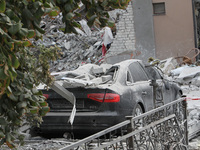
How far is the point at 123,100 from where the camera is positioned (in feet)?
23.9

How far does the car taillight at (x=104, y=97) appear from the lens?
23.3 ft

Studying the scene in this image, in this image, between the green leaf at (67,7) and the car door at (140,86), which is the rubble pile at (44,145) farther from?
the green leaf at (67,7)

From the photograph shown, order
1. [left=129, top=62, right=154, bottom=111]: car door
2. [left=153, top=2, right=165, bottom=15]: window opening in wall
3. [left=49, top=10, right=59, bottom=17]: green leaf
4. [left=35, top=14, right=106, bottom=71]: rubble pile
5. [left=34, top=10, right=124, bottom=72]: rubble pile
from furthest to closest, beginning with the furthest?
[left=153, top=2, right=165, bottom=15]: window opening in wall → [left=35, top=14, right=106, bottom=71]: rubble pile → [left=34, top=10, right=124, bottom=72]: rubble pile → [left=129, top=62, right=154, bottom=111]: car door → [left=49, top=10, right=59, bottom=17]: green leaf

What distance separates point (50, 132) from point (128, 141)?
3.08 meters

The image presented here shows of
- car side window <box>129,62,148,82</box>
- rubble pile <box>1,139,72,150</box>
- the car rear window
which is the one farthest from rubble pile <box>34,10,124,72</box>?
rubble pile <box>1,139,72,150</box>

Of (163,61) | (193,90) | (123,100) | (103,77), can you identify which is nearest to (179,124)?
(123,100)

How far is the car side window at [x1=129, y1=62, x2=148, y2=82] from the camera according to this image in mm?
8281

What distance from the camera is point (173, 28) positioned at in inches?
840

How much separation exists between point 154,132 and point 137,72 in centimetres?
331

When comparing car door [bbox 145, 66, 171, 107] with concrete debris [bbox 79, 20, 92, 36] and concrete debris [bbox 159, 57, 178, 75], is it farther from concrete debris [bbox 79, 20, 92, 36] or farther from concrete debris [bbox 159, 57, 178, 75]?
concrete debris [bbox 79, 20, 92, 36]

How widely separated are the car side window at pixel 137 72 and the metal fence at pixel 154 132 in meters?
1.51

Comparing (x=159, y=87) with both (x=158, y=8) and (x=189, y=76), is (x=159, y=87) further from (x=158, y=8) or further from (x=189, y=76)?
(x=158, y=8)

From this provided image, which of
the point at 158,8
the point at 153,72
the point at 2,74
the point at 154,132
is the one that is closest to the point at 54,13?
the point at 2,74

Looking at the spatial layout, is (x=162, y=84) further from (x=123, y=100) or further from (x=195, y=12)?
(x=195, y=12)
